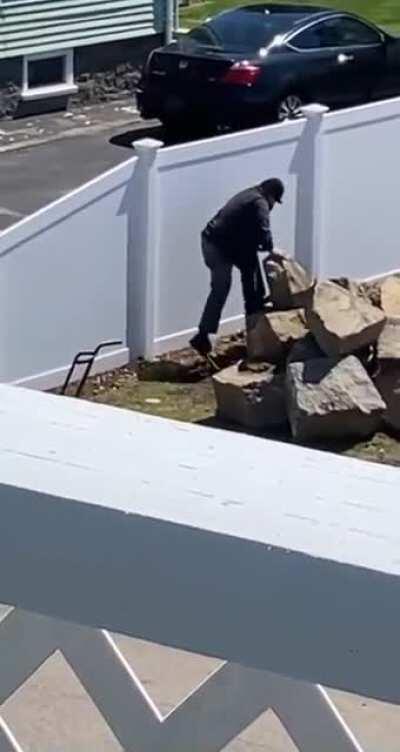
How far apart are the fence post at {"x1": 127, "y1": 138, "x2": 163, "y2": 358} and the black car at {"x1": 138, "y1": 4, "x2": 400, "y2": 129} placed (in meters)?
8.00

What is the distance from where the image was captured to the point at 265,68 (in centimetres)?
2034

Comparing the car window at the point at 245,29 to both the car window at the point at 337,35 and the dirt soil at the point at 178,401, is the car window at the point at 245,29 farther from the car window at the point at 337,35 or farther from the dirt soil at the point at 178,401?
the dirt soil at the point at 178,401

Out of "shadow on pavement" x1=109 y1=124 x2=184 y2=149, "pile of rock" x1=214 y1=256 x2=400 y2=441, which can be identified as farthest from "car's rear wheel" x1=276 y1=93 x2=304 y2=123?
"pile of rock" x1=214 y1=256 x2=400 y2=441

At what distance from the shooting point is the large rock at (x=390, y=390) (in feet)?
36.9

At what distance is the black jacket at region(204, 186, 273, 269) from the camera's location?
41.0 feet

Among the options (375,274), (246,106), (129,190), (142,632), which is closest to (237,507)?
(142,632)

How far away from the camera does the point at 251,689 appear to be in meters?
1.96

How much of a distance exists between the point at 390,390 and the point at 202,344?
1.96 metres

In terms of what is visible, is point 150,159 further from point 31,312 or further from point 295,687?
point 295,687

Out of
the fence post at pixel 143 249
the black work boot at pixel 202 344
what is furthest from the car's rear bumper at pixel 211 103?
the fence post at pixel 143 249

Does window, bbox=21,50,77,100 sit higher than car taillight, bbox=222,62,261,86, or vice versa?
car taillight, bbox=222,62,261,86

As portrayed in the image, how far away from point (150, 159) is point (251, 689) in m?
10.5

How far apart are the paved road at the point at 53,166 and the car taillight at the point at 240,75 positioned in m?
1.33

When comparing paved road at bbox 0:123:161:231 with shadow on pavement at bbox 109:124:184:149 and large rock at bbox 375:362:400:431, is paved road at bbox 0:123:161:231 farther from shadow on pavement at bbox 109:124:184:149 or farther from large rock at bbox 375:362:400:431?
large rock at bbox 375:362:400:431
